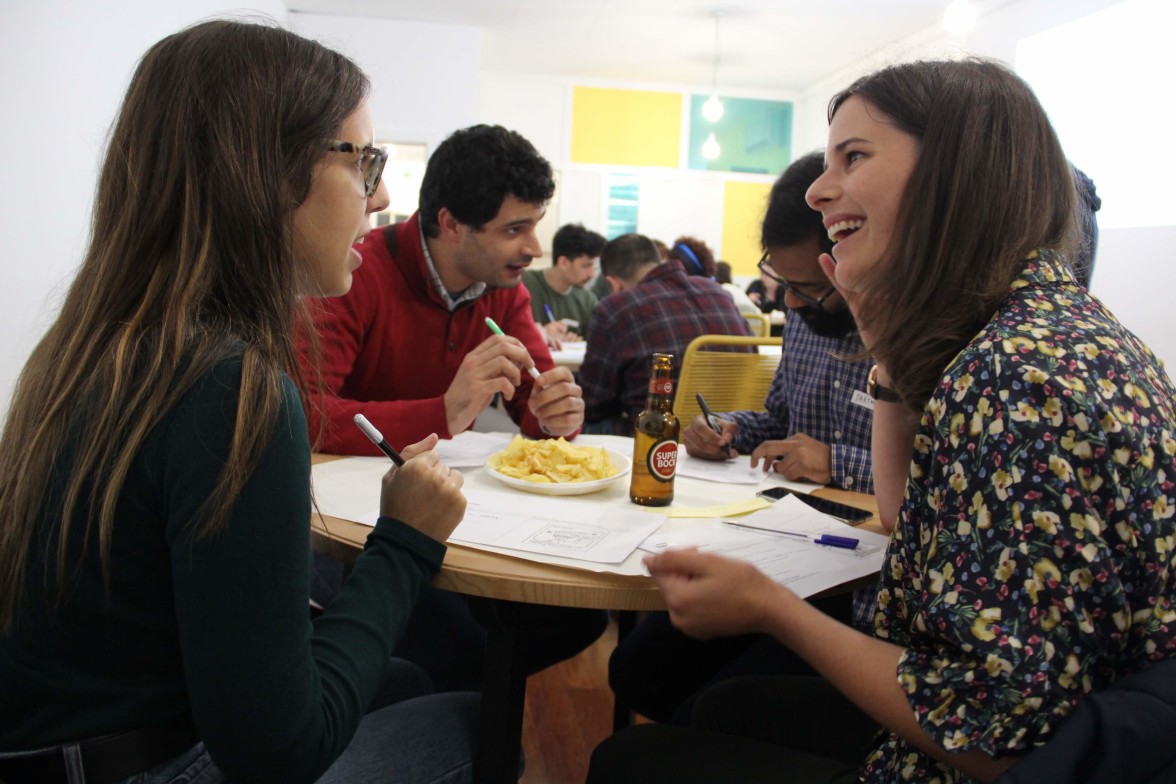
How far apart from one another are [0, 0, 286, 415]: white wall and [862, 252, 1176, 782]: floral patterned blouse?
7.83ft

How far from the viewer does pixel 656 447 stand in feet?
4.10

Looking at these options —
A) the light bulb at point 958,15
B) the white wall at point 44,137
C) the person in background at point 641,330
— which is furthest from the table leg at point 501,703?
the light bulb at point 958,15

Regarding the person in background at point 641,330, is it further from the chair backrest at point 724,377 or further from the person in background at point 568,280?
the person in background at point 568,280

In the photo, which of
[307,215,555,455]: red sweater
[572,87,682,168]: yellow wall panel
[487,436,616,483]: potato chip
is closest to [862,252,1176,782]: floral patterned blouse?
[487,436,616,483]: potato chip

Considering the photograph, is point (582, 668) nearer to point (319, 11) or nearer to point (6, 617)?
point (6, 617)

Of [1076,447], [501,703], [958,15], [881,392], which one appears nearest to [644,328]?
[881,392]

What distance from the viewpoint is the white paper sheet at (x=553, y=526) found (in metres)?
1.05

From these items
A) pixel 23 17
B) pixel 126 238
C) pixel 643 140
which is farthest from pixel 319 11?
pixel 126 238

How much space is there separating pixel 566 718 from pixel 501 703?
1.30m

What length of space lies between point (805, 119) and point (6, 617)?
905 centimetres

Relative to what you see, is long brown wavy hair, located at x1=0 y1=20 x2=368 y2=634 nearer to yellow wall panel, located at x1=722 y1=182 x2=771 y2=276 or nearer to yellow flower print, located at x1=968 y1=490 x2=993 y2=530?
yellow flower print, located at x1=968 y1=490 x2=993 y2=530

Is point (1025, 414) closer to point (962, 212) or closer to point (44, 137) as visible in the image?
point (962, 212)

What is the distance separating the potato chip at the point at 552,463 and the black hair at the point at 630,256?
336 cm

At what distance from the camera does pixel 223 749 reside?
2.27 feet
